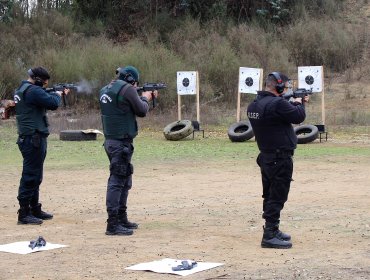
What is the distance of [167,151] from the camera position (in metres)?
18.5

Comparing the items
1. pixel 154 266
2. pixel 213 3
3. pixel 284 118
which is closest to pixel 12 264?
pixel 154 266

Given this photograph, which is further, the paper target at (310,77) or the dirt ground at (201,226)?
the paper target at (310,77)

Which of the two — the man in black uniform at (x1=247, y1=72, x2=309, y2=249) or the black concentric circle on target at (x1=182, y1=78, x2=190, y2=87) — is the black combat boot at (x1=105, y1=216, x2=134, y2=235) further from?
the black concentric circle on target at (x1=182, y1=78, x2=190, y2=87)

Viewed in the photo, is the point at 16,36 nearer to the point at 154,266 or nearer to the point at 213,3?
the point at 213,3

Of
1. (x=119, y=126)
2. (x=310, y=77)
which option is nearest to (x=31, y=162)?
(x=119, y=126)

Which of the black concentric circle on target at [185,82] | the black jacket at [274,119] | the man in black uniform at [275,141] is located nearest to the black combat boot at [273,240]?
the man in black uniform at [275,141]

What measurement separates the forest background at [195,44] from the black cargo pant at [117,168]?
1659cm

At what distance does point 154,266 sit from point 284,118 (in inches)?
72.4

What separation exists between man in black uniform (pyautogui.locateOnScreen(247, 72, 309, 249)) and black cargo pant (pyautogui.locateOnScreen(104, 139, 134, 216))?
145 cm

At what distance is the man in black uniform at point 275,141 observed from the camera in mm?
7953

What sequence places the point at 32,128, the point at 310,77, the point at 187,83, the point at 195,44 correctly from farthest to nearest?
1. the point at 195,44
2. the point at 187,83
3. the point at 310,77
4. the point at 32,128

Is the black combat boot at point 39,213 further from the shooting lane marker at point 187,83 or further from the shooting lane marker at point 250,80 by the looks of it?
the shooting lane marker at point 187,83

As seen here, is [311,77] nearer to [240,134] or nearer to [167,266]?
[240,134]

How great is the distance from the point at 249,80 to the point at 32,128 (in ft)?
48.5
